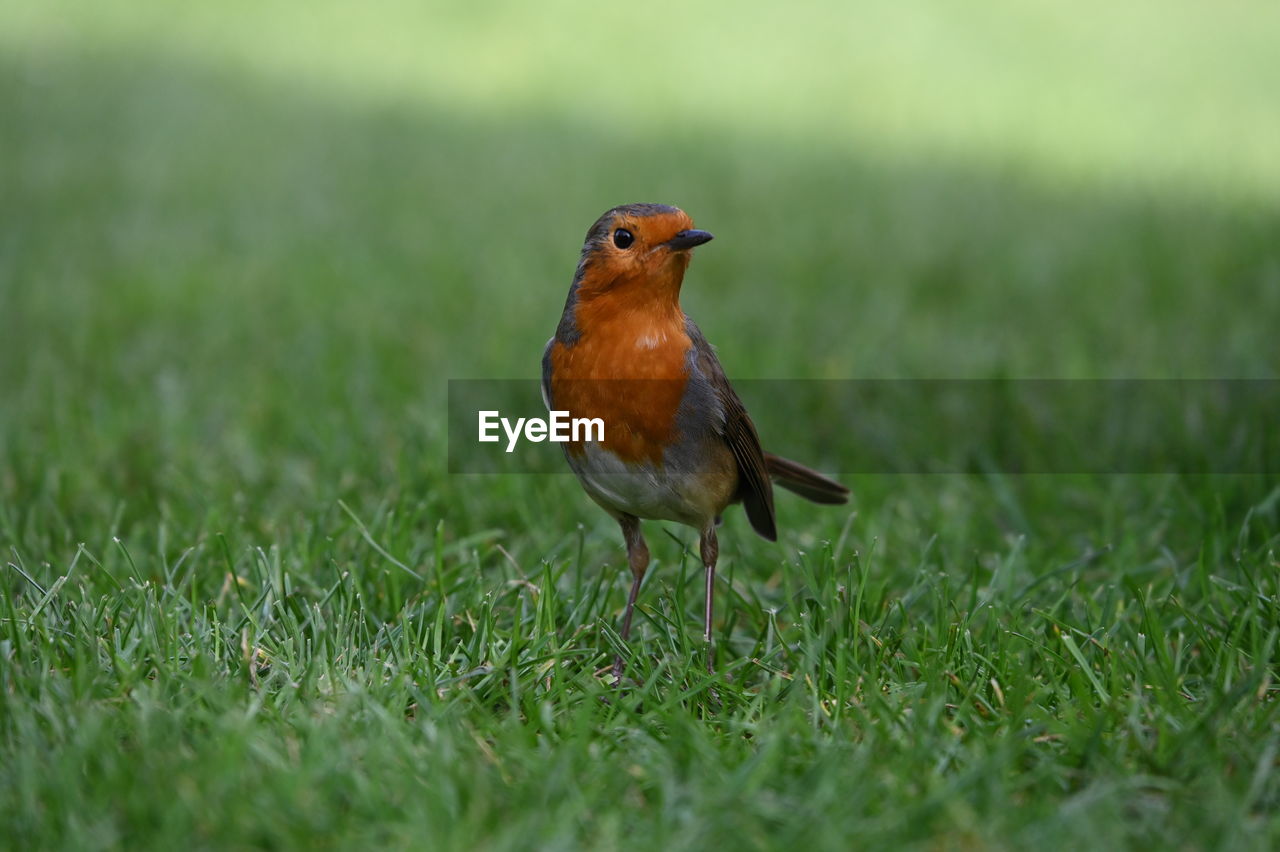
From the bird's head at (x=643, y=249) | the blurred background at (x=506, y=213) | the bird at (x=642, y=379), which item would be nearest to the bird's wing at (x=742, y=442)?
the bird at (x=642, y=379)

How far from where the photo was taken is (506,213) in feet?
24.1

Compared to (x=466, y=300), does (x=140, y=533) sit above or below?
below

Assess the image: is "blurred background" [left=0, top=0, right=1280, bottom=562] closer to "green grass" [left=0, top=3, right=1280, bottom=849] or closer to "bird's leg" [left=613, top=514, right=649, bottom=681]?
"green grass" [left=0, top=3, right=1280, bottom=849]

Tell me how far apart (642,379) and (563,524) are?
107 centimetres

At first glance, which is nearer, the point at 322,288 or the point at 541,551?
the point at 541,551

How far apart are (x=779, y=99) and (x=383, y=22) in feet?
16.3

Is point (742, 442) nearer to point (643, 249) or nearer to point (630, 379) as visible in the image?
point (630, 379)

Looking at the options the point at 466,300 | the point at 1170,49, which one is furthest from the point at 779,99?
the point at 466,300

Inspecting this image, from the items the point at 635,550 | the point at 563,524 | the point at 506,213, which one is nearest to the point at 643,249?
the point at 635,550

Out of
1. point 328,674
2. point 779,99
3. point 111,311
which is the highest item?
point 779,99

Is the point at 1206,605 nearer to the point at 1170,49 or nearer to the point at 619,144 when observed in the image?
the point at 619,144

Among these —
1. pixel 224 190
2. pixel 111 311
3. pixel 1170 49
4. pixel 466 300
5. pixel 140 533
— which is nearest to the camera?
pixel 140 533

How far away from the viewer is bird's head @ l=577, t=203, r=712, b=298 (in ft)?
7.86

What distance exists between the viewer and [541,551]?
10.3 ft
